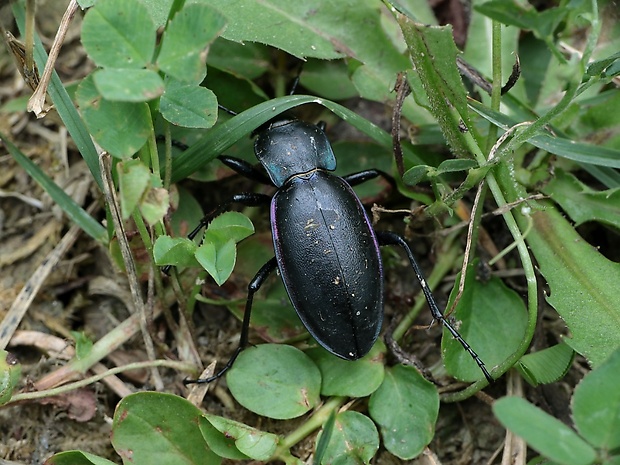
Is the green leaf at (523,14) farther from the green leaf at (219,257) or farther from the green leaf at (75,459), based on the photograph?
the green leaf at (75,459)

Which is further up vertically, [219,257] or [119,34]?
[119,34]

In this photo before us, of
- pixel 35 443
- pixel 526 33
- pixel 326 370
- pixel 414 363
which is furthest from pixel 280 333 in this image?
pixel 526 33

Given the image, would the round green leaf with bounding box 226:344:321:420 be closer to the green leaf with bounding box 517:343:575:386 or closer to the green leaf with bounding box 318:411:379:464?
the green leaf with bounding box 318:411:379:464

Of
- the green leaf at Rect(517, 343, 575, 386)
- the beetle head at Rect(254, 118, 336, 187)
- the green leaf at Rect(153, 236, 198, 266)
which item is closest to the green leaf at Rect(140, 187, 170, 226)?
the green leaf at Rect(153, 236, 198, 266)

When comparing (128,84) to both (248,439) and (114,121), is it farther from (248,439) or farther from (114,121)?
(248,439)

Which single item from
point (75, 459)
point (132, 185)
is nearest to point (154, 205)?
point (132, 185)

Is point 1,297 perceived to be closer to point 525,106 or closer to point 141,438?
point 141,438
